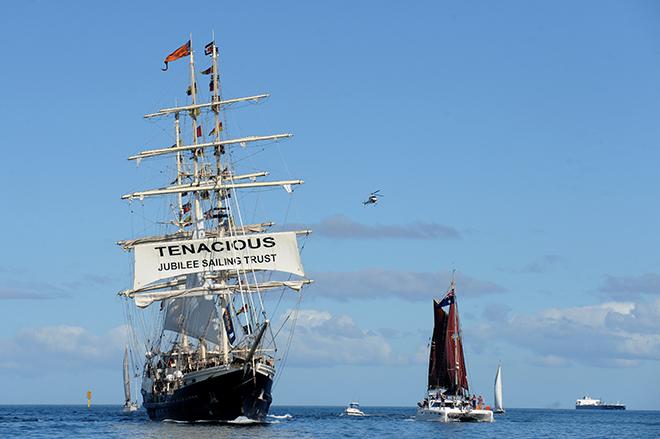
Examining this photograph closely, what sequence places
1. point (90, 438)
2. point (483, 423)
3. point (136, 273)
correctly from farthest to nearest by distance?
point (483, 423)
point (136, 273)
point (90, 438)

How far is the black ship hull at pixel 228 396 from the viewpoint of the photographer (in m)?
97.9

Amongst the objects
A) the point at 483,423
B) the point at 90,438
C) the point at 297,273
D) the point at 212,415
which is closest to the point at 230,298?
the point at 297,273

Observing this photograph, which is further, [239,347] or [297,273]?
[297,273]

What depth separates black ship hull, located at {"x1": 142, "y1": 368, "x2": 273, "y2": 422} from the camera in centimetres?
9788

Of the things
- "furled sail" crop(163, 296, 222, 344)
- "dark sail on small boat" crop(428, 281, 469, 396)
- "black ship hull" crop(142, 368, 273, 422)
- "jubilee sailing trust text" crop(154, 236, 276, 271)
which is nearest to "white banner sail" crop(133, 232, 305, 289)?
"jubilee sailing trust text" crop(154, 236, 276, 271)

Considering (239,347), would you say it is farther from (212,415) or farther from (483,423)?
(483,423)

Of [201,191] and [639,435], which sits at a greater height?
[201,191]

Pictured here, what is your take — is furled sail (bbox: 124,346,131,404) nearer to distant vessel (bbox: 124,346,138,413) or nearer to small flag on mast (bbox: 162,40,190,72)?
distant vessel (bbox: 124,346,138,413)

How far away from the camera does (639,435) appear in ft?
383

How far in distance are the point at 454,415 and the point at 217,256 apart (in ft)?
104

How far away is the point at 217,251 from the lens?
109688mm

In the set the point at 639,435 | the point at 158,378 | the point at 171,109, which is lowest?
the point at 639,435

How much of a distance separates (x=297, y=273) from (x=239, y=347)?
11166mm

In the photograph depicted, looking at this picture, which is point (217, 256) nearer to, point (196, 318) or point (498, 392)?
point (196, 318)
